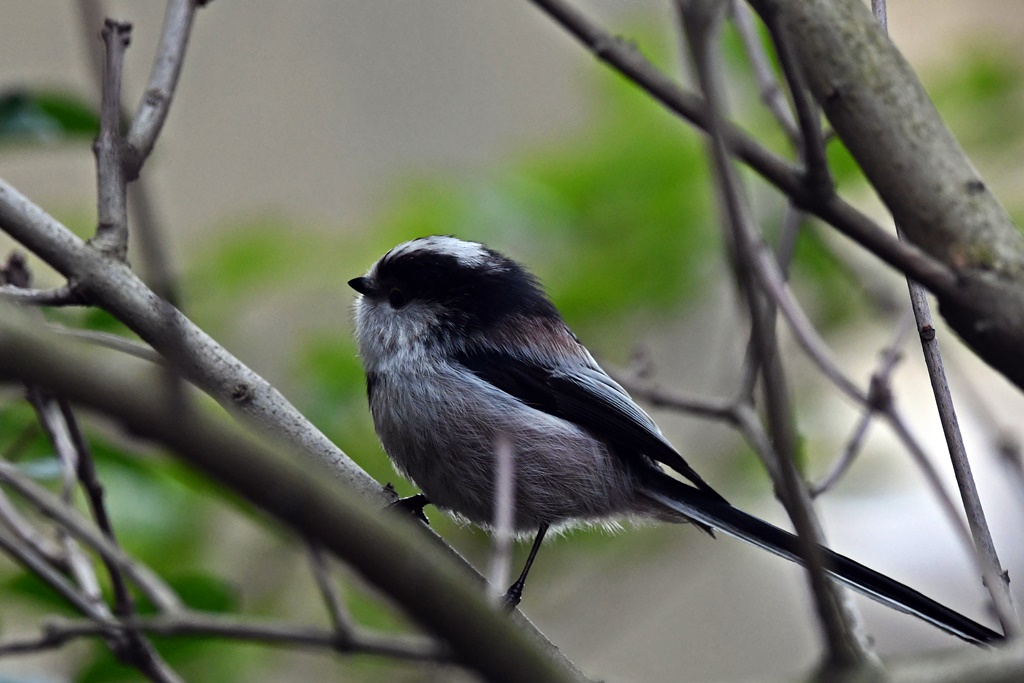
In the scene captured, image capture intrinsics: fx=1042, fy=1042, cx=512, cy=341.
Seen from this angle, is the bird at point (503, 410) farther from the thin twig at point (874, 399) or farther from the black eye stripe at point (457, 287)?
the thin twig at point (874, 399)

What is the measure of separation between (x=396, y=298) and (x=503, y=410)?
0.53 metres

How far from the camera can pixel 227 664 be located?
113 inches

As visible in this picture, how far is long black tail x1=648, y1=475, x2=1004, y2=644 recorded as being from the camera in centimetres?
227

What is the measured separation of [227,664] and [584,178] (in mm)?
2009

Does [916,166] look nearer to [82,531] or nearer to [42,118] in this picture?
[82,531]

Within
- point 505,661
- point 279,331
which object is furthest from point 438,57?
point 505,661

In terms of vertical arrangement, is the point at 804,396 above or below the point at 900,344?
above

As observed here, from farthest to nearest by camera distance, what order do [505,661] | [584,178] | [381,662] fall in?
[584,178] < [381,662] < [505,661]

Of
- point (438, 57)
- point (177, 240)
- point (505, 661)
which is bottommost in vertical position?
point (505, 661)

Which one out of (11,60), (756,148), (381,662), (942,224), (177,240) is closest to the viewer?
(942,224)

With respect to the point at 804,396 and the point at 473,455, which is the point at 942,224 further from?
the point at 804,396

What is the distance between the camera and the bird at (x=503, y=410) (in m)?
2.90

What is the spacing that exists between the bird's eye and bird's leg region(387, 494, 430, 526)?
59cm

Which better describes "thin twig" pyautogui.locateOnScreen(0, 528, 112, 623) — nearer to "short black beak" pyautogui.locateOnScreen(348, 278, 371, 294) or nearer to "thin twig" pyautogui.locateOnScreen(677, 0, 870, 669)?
"short black beak" pyautogui.locateOnScreen(348, 278, 371, 294)
